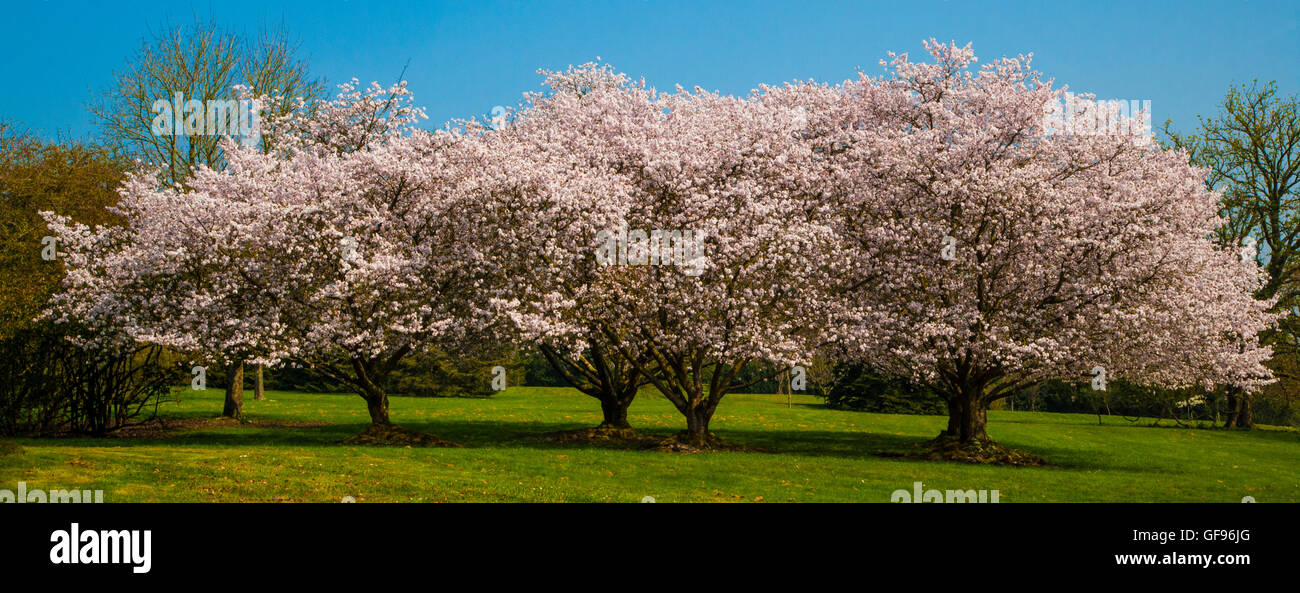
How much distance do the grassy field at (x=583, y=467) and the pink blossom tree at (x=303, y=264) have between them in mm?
3298

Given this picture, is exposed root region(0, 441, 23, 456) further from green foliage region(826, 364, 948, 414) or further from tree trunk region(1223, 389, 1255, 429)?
tree trunk region(1223, 389, 1255, 429)

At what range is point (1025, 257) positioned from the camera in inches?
1098

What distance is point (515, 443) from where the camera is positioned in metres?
30.6

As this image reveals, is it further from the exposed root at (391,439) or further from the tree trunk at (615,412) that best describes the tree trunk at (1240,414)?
the exposed root at (391,439)

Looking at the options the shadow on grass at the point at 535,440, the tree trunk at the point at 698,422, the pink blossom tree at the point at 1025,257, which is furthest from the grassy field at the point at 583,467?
the pink blossom tree at the point at 1025,257

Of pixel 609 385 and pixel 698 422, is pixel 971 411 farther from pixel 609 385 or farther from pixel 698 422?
pixel 609 385

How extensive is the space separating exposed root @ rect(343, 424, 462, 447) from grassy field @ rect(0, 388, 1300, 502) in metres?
1.06

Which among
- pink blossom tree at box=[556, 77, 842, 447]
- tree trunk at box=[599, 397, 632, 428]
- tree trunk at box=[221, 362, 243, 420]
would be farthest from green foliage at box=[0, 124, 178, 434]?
pink blossom tree at box=[556, 77, 842, 447]

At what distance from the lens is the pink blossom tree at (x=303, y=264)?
85.2 ft

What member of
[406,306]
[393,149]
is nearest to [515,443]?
[406,306]

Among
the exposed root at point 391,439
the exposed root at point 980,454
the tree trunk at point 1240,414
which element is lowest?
the tree trunk at point 1240,414

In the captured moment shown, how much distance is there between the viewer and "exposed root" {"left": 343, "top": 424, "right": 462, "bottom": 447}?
2804 cm
